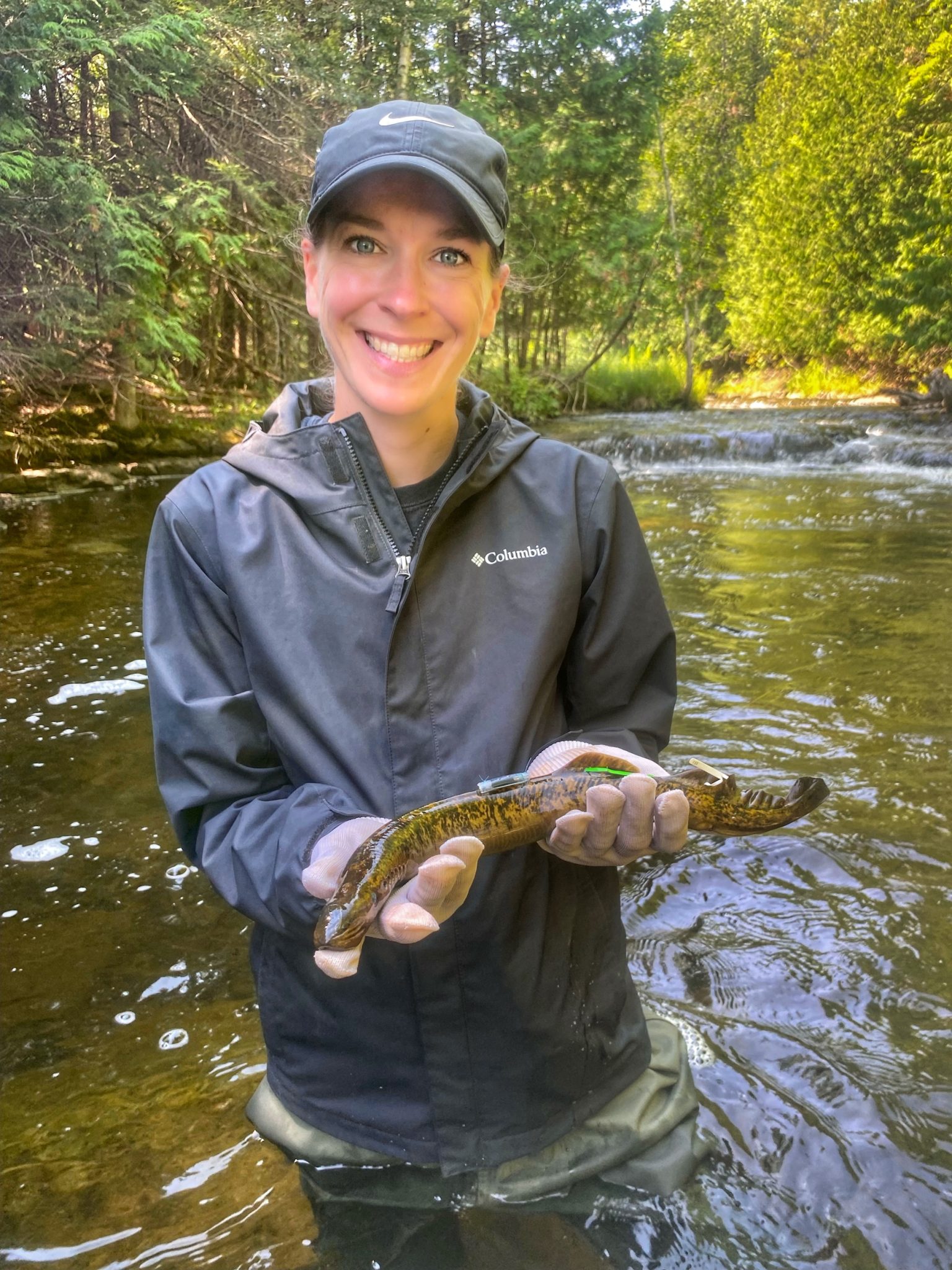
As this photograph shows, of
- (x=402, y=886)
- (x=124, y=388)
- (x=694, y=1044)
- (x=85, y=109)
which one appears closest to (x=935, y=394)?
(x=124, y=388)

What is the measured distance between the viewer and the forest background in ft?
38.3

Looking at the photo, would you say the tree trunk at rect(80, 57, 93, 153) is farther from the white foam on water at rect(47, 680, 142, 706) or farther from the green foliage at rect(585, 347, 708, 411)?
the green foliage at rect(585, 347, 708, 411)

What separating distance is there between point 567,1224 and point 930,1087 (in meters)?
1.37

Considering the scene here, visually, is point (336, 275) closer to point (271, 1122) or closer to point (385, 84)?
point (271, 1122)

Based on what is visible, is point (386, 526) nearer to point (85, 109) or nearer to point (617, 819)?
point (617, 819)

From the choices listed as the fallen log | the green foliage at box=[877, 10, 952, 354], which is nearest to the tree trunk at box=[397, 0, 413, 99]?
the green foliage at box=[877, 10, 952, 354]

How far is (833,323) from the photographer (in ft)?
86.7

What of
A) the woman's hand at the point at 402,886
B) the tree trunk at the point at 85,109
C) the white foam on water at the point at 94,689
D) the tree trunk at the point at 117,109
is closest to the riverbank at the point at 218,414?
the tree trunk at the point at 85,109

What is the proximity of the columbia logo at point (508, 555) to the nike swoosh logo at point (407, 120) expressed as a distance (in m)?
0.86

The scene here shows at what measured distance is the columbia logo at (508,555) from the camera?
1.90 meters

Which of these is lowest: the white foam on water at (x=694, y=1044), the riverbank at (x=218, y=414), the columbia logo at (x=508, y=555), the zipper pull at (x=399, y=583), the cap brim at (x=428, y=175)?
the white foam on water at (x=694, y=1044)

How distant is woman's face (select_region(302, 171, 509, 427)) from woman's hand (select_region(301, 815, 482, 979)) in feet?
2.94

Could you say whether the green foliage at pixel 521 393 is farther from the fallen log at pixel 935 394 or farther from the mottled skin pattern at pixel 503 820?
the mottled skin pattern at pixel 503 820

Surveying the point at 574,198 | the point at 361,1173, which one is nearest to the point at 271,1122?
the point at 361,1173
